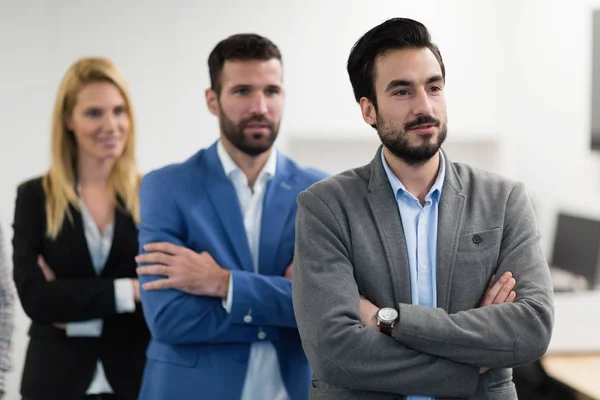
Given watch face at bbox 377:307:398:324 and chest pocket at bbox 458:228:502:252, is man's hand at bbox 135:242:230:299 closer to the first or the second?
watch face at bbox 377:307:398:324

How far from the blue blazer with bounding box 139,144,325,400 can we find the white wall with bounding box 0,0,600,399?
118 inches

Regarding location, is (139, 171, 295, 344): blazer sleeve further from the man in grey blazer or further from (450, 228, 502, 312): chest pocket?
(450, 228, 502, 312): chest pocket

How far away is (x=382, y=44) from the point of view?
1883 mm

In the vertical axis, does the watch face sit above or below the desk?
above

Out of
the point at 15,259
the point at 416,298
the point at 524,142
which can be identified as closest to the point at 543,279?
the point at 416,298

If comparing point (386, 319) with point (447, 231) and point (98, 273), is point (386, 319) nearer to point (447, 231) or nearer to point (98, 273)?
point (447, 231)

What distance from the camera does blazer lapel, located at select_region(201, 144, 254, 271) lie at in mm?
2307

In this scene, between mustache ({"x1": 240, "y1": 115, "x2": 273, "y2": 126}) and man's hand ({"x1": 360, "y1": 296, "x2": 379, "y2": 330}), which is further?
Result: mustache ({"x1": 240, "y1": 115, "x2": 273, "y2": 126})

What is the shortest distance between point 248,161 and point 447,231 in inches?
30.9

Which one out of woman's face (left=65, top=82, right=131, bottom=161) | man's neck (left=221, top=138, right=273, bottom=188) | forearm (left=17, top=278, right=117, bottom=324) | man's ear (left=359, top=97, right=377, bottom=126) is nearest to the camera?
man's ear (left=359, top=97, right=377, bottom=126)

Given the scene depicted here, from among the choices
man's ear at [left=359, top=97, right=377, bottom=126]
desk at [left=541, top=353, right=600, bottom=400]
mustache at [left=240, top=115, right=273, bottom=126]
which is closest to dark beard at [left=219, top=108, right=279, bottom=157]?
mustache at [left=240, top=115, right=273, bottom=126]

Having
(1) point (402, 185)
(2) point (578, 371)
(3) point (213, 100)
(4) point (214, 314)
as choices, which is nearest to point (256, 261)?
(4) point (214, 314)

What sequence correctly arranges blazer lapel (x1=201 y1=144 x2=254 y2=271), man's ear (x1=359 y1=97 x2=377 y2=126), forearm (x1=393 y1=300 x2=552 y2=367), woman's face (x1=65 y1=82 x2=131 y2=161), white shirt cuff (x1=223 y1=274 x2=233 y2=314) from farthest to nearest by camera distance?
woman's face (x1=65 y1=82 x2=131 y2=161) < blazer lapel (x1=201 y1=144 x2=254 y2=271) < white shirt cuff (x1=223 y1=274 x2=233 y2=314) < man's ear (x1=359 y1=97 x2=377 y2=126) < forearm (x1=393 y1=300 x2=552 y2=367)

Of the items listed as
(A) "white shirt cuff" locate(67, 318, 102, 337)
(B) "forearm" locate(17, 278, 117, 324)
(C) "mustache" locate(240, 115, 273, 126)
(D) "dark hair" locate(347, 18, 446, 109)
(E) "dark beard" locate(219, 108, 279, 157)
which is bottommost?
(A) "white shirt cuff" locate(67, 318, 102, 337)
